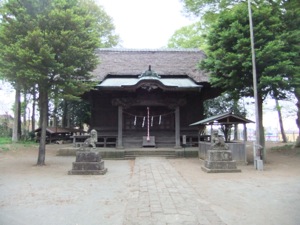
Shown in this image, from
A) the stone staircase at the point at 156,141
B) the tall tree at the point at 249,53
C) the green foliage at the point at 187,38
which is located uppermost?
the green foliage at the point at 187,38

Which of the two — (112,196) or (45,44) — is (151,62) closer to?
(45,44)

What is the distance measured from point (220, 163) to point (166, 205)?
5293 millimetres

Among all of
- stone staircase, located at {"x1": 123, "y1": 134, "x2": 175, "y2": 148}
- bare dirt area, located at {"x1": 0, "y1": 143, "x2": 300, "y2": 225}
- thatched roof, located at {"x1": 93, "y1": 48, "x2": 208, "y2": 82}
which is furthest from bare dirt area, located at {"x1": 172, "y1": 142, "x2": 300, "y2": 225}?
thatched roof, located at {"x1": 93, "y1": 48, "x2": 208, "y2": 82}

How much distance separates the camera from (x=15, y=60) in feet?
35.4

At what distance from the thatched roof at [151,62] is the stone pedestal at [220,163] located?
7.43m

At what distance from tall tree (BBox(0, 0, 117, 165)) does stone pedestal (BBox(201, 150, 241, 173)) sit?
6.39m

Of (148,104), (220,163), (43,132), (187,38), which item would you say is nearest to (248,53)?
(220,163)

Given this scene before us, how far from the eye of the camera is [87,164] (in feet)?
32.0

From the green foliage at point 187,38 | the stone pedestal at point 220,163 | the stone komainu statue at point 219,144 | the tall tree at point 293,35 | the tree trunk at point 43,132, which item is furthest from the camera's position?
the green foliage at point 187,38

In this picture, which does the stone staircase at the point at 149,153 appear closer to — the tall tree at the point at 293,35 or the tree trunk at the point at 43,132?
the tree trunk at the point at 43,132

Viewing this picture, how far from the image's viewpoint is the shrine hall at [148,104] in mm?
16250

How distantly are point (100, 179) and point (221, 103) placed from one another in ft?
69.5

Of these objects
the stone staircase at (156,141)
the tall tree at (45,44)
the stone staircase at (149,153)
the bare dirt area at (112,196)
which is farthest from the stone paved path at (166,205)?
the stone staircase at (156,141)

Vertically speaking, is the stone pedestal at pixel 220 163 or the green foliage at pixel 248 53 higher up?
the green foliage at pixel 248 53
